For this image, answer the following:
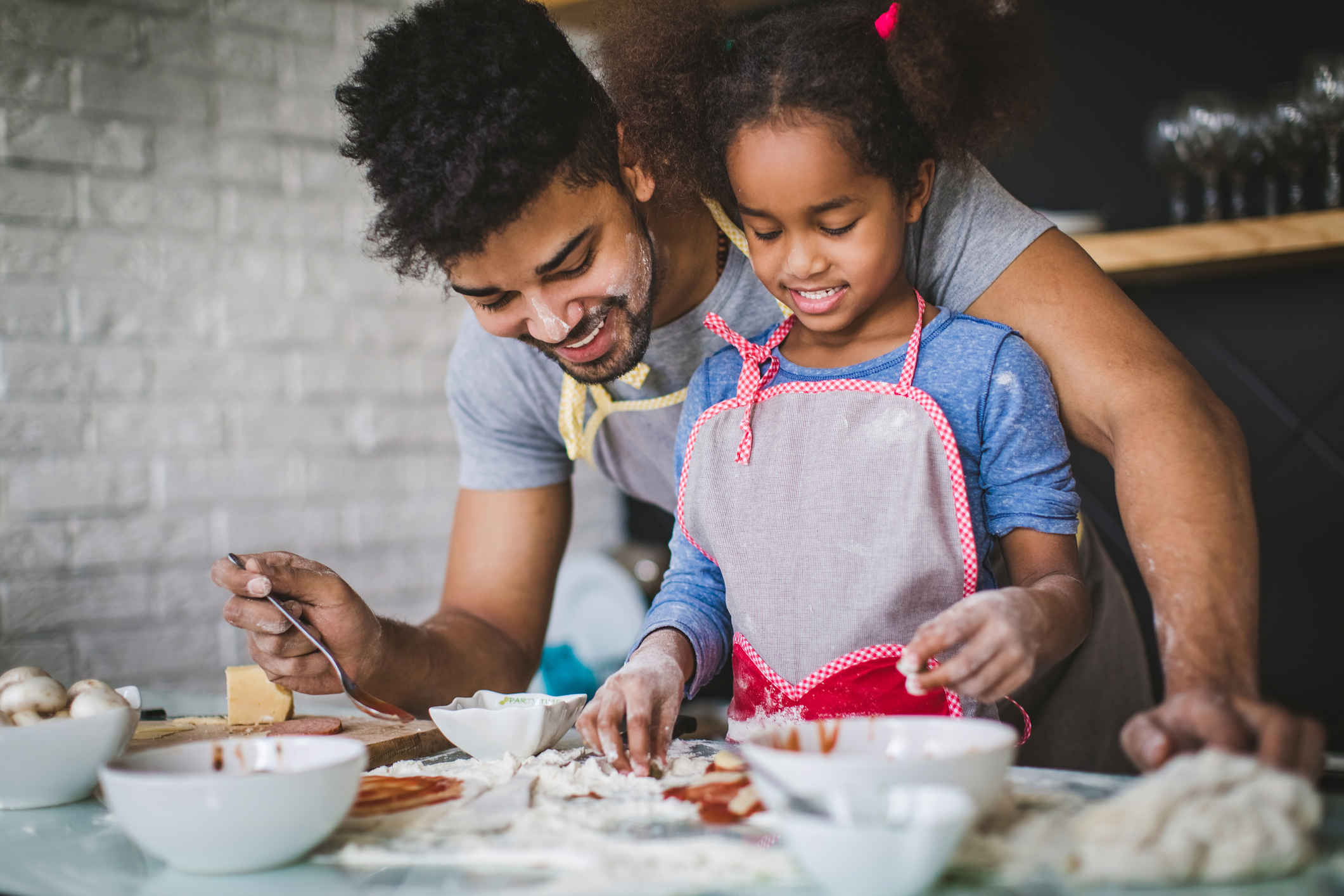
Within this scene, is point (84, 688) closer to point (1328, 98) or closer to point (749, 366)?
point (749, 366)

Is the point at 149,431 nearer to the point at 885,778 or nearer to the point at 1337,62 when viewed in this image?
the point at 885,778

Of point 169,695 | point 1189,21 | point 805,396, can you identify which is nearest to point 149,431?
point 169,695

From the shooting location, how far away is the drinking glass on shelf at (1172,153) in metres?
1.87

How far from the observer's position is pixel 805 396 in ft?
3.24

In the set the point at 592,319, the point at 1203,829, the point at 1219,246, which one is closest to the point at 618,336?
the point at 592,319

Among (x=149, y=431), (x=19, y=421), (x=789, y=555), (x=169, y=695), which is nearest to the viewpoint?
(x=789, y=555)

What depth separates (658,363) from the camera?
4.15 ft

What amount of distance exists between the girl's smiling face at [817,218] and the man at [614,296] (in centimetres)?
15

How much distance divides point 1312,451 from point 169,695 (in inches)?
74.8

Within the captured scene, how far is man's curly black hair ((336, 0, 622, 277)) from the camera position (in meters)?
0.99

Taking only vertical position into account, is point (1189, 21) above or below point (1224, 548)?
above

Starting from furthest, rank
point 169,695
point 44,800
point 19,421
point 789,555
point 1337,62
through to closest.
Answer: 1. point 19,421
2. point 1337,62
3. point 169,695
4. point 789,555
5. point 44,800

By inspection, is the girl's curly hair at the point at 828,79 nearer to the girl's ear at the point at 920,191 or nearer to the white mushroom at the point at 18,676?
the girl's ear at the point at 920,191

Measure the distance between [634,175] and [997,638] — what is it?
0.63 metres
